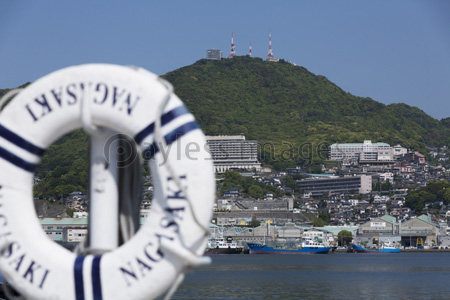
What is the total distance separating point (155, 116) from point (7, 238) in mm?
1315

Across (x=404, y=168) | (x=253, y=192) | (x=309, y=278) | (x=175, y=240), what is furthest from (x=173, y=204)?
(x=404, y=168)

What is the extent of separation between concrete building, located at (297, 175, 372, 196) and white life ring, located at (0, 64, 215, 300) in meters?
167

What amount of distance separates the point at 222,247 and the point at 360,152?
95.8 m

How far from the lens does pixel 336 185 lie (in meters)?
172

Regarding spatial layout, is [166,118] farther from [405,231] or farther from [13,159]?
[405,231]

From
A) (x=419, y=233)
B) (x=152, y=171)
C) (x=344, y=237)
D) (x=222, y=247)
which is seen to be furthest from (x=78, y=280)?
(x=419, y=233)

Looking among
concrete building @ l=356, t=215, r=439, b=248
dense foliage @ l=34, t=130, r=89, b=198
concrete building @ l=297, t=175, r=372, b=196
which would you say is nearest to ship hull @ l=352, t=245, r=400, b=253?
concrete building @ l=356, t=215, r=439, b=248

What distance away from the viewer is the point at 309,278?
4469 cm

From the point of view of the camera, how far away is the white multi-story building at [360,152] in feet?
633

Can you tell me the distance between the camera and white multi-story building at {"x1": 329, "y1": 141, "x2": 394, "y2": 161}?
19288cm

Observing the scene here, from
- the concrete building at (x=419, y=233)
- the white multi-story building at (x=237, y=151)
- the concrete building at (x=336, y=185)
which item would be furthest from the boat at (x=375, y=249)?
the white multi-story building at (x=237, y=151)

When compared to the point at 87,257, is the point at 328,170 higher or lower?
higher

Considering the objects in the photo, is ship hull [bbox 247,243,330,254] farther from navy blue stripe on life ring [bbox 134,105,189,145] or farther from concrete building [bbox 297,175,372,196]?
navy blue stripe on life ring [bbox 134,105,189,145]

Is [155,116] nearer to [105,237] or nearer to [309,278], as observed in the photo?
→ [105,237]
